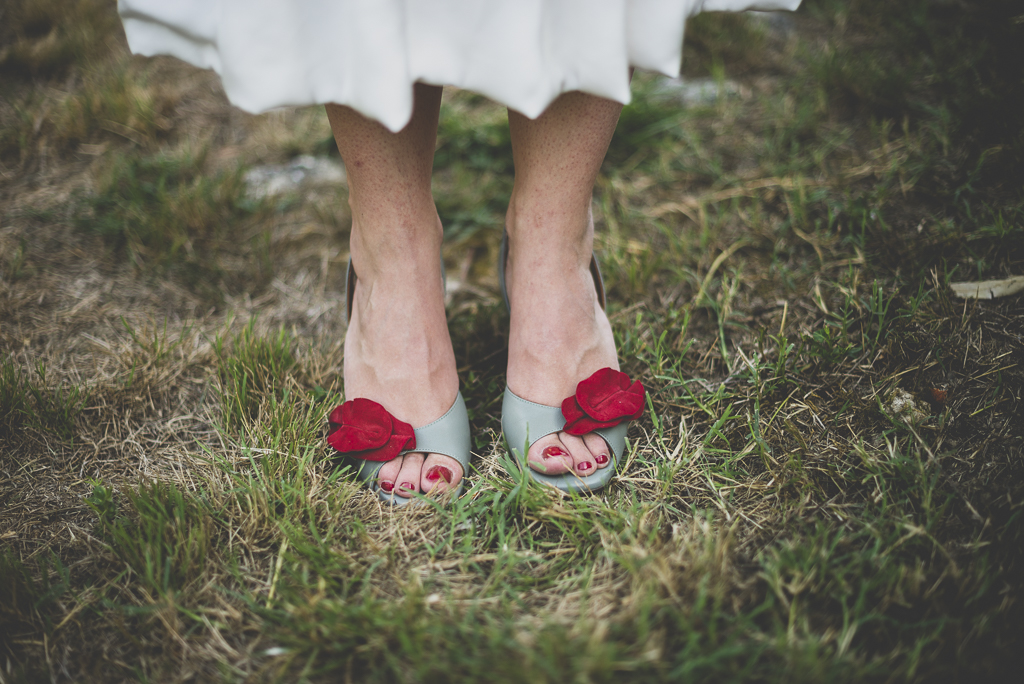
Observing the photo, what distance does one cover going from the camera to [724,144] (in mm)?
1939

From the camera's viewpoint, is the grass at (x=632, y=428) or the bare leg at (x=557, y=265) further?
the bare leg at (x=557, y=265)

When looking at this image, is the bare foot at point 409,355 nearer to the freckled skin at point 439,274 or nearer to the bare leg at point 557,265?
the freckled skin at point 439,274

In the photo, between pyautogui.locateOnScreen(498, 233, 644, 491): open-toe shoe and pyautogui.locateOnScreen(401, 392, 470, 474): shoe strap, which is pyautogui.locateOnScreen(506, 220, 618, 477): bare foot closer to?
pyautogui.locateOnScreen(498, 233, 644, 491): open-toe shoe

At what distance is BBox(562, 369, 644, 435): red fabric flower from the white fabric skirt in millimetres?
498

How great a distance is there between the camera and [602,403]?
1.09m

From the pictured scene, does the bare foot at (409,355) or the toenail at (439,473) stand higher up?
the bare foot at (409,355)

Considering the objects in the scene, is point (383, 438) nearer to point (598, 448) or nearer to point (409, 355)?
point (409, 355)

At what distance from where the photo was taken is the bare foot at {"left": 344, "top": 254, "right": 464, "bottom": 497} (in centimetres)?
112

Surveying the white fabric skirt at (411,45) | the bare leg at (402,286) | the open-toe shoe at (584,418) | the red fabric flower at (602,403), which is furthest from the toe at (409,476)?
the white fabric skirt at (411,45)

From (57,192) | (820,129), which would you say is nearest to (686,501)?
(820,129)

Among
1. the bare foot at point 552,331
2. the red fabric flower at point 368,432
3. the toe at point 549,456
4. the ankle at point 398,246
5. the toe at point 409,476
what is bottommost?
the toe at point 409,476

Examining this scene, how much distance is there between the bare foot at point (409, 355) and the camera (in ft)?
3.67

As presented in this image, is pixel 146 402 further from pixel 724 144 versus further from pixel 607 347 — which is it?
pixel 724 144

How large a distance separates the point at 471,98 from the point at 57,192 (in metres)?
1.41
